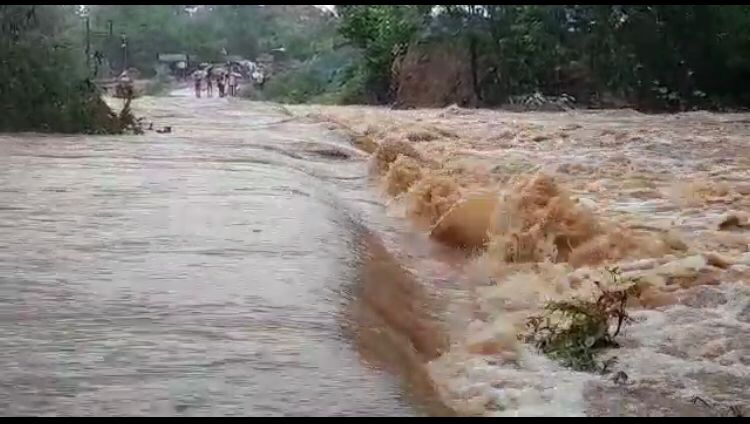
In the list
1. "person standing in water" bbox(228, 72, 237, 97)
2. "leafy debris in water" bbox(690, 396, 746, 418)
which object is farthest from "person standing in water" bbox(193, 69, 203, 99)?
"leafy debris in water" bbox(690, 396, 746, 418)

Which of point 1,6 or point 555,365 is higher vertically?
point 1,6

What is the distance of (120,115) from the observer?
15.9 meters

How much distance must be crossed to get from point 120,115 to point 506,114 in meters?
9.57

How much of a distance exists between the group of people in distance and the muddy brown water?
24452 mm

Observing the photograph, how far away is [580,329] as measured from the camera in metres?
5.59

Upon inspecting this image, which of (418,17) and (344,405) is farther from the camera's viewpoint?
(418,17)

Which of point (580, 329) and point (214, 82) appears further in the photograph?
point (214, 82)

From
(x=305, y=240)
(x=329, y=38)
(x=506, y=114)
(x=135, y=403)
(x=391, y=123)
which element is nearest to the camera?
(x=135, y=403)

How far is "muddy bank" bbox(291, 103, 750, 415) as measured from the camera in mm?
5031

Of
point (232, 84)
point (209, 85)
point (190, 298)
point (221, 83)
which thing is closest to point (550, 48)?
point (221, 83)

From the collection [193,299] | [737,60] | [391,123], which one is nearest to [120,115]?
[391,123]

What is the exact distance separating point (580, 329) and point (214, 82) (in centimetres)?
3053

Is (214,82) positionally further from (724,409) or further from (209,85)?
(724,409)

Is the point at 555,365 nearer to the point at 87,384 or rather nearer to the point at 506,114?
the point at 87,384
